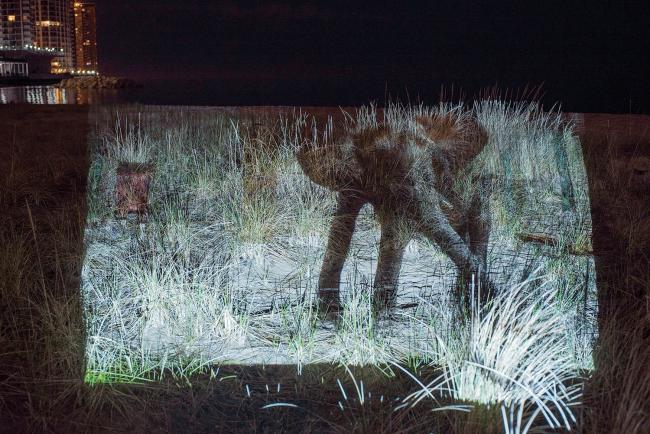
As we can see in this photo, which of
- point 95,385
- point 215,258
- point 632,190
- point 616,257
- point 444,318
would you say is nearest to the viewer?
point 95,385

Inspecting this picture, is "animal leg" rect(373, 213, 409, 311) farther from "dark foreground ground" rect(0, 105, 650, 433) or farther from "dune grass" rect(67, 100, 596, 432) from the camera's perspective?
"dark foreground ground" rect(0, 105, 650, 433)

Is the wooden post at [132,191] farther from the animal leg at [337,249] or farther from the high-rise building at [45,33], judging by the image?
the high-rise building at [45,33]

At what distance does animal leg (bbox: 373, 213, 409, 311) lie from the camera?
9.23ft

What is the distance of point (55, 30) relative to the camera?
11550cm

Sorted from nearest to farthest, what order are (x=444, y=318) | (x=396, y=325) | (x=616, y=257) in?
(x=444, y=318), (x=396, y=325), (x=616, y=257)

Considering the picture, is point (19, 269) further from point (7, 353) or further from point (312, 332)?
point (312, 332)

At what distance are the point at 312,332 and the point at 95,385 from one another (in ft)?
2.50

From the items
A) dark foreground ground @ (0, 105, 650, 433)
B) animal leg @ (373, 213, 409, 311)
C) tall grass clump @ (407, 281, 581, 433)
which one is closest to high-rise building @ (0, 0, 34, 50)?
animal leg @ (373, 213, 409, 311)

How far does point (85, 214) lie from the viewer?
4.06 m

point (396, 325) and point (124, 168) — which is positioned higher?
point (124, 168)

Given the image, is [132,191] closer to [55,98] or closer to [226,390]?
[226,390]

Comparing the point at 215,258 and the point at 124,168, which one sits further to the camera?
the point at 124,168

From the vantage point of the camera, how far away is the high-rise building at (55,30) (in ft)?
362

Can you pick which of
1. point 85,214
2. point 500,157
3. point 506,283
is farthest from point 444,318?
point 500,157
